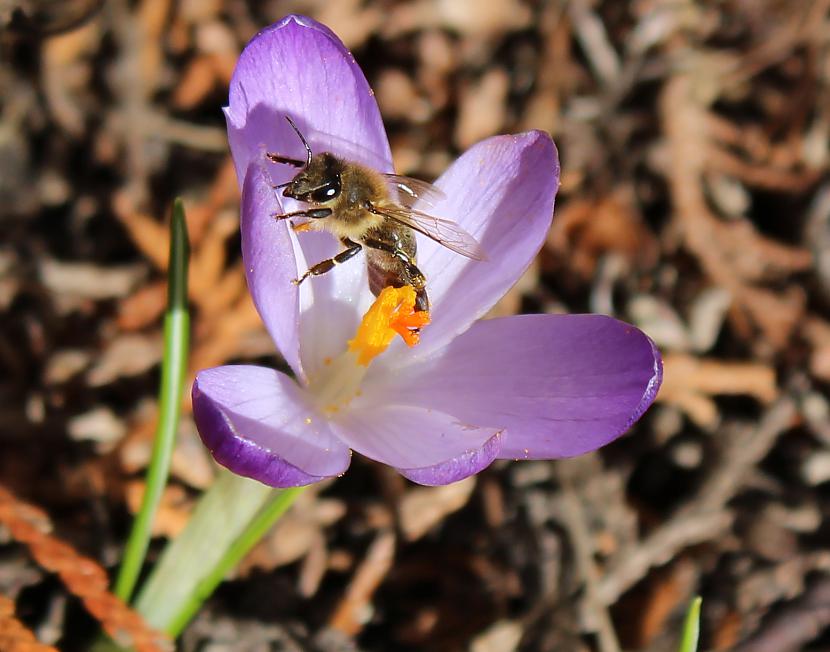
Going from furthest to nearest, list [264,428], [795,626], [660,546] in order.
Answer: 1. [660,546]
2. [795,626]
3. [264,428]

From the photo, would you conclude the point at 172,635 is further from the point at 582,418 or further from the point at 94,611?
the point at 582,418

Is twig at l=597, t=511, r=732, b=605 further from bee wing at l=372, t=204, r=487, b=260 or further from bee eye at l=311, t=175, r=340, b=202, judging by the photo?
bee eye at l=311, t=175, r=340, b=202

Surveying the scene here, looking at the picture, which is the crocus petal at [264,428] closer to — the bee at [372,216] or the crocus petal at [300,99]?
the bee at [372,216]

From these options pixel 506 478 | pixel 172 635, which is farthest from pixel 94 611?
pixel 506 478

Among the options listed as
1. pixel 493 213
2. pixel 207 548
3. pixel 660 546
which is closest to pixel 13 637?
pixel 207 548

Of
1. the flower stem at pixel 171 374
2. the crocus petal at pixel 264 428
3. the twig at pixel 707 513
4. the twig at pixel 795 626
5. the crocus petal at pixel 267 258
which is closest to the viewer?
the crocus petal at pixel 264 428

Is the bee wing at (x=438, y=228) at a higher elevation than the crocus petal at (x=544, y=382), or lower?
higher

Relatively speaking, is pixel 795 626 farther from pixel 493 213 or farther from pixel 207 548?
pixel 207 548

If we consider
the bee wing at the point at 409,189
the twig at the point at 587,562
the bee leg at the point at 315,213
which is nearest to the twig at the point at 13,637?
the bee leg at the point at 315,213
